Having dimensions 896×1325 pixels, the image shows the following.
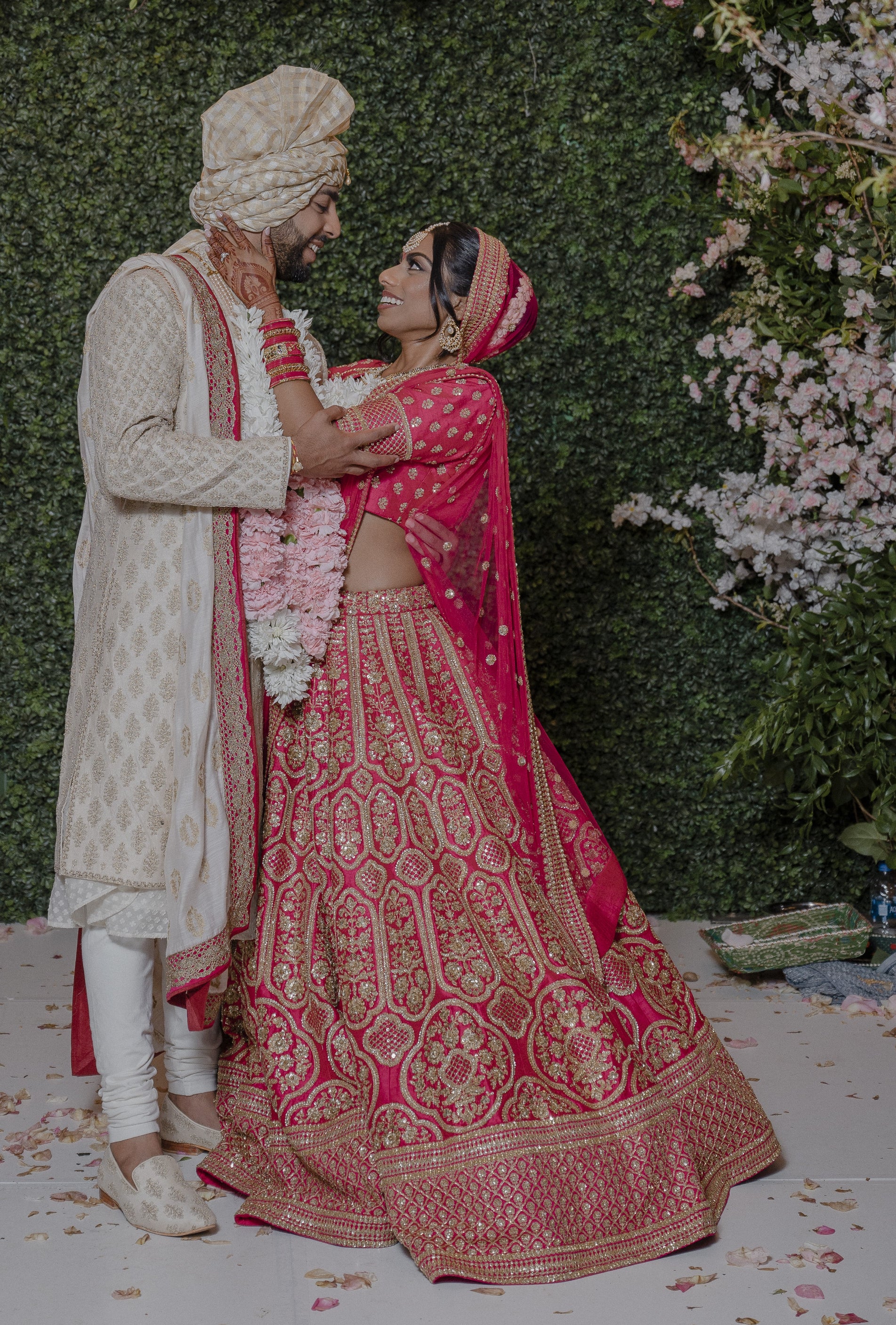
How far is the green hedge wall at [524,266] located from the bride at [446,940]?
1.24 meters

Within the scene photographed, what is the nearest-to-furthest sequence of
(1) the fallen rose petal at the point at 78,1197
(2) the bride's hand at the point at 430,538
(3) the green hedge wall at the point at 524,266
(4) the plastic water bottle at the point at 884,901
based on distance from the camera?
1. (1) the fallen rose petal at the point at 78,1197
2. (2) the bride's hand at the point at 430,538
3. (3) the green hedge wall at the point at 524,266
4. (4) the plastic water bottle at the point at 884,901

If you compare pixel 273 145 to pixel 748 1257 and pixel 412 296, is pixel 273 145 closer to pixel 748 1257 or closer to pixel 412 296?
pixel 412 296

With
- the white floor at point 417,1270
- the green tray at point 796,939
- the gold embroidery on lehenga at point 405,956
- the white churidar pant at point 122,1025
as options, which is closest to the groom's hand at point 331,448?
the gold embroidery on lehenga at point 405,956

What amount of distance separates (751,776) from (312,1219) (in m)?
2.02

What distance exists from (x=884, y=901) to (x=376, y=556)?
2.19 metres

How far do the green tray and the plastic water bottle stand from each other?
48 mm

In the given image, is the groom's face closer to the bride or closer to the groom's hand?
the bride

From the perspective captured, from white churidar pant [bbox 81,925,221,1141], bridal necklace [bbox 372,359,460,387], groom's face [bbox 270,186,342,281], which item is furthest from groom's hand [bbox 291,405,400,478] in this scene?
white churidar pant [bbox 81,925,221,1141]

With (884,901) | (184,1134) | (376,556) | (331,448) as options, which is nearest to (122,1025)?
(184,1134)

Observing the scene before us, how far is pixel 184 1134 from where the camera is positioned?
2758mm

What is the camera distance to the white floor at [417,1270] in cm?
219

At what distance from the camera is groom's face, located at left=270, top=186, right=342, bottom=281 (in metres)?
2.58

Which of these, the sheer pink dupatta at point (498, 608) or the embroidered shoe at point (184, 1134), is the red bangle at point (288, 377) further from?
the embroidered shoe at point (184, 1134)

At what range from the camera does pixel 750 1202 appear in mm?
2566
